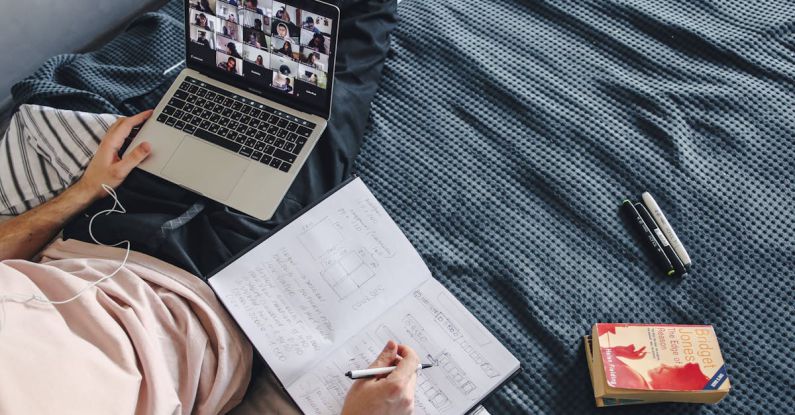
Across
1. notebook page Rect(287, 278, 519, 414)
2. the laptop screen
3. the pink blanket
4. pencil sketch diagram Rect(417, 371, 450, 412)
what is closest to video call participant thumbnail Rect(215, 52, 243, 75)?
the laptop screen

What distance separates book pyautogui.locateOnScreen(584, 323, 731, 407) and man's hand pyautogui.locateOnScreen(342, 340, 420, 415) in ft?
0.88

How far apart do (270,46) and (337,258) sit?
1.20 feet

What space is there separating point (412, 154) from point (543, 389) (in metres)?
0.46

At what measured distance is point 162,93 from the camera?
118 cm

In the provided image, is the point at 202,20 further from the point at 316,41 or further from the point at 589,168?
the point at 589,168

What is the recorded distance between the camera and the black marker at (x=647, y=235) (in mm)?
985

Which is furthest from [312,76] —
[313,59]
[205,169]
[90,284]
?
[90,284]

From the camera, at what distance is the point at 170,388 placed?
0.82 metres

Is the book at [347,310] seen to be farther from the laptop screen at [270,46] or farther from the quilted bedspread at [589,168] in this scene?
the laptop screen at [270,46]

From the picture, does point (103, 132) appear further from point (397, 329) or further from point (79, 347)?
point (397, 329)

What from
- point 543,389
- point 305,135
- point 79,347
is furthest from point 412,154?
point 79,347

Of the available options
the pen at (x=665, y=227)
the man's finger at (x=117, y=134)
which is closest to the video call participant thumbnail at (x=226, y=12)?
the man's finger at (x=117, y=134)

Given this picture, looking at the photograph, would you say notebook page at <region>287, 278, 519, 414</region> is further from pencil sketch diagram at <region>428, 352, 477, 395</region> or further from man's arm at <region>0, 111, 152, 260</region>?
man's arm at <region>0, 111, 152, 260</region>

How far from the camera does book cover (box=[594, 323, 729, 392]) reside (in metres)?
0.86
